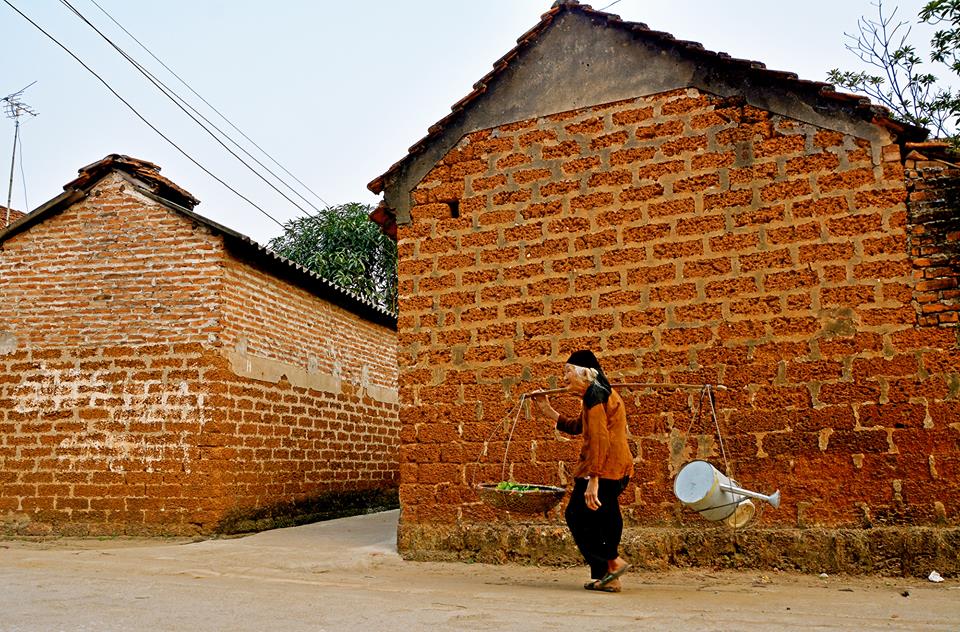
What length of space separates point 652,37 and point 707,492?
413 cm

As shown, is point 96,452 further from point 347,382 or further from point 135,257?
point 347,382

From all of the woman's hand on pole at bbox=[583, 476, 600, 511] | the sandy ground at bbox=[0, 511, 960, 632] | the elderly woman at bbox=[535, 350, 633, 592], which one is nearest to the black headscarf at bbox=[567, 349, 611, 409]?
the elderly woman at bbox=[535, 350, 633, 592]

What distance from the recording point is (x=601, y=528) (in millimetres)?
5617

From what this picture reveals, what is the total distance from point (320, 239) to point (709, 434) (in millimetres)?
26767

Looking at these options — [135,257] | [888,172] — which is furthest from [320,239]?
[888,172]

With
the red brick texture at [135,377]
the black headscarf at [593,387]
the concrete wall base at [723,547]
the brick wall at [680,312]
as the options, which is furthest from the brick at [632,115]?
the red brick texture at [135,377]

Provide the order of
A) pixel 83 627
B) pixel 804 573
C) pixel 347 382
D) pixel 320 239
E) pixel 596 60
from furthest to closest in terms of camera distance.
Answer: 1. pixel 320 239
2. pixel 347 382
3. pixel 596 60
4. pixel 804 573
5. pixel 83 627

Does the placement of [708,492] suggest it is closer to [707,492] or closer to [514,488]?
[707,492]

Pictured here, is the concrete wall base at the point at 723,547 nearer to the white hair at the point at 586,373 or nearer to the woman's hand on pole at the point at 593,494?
the woman's hand on pole at the point at 593,494

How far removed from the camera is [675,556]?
6754mm

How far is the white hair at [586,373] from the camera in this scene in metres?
5.91

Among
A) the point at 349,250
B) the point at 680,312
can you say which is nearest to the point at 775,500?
the point at 680,312


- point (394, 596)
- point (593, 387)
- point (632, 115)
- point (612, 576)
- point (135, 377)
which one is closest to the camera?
point (394, 596)

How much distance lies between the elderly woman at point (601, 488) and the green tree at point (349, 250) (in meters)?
24.9
